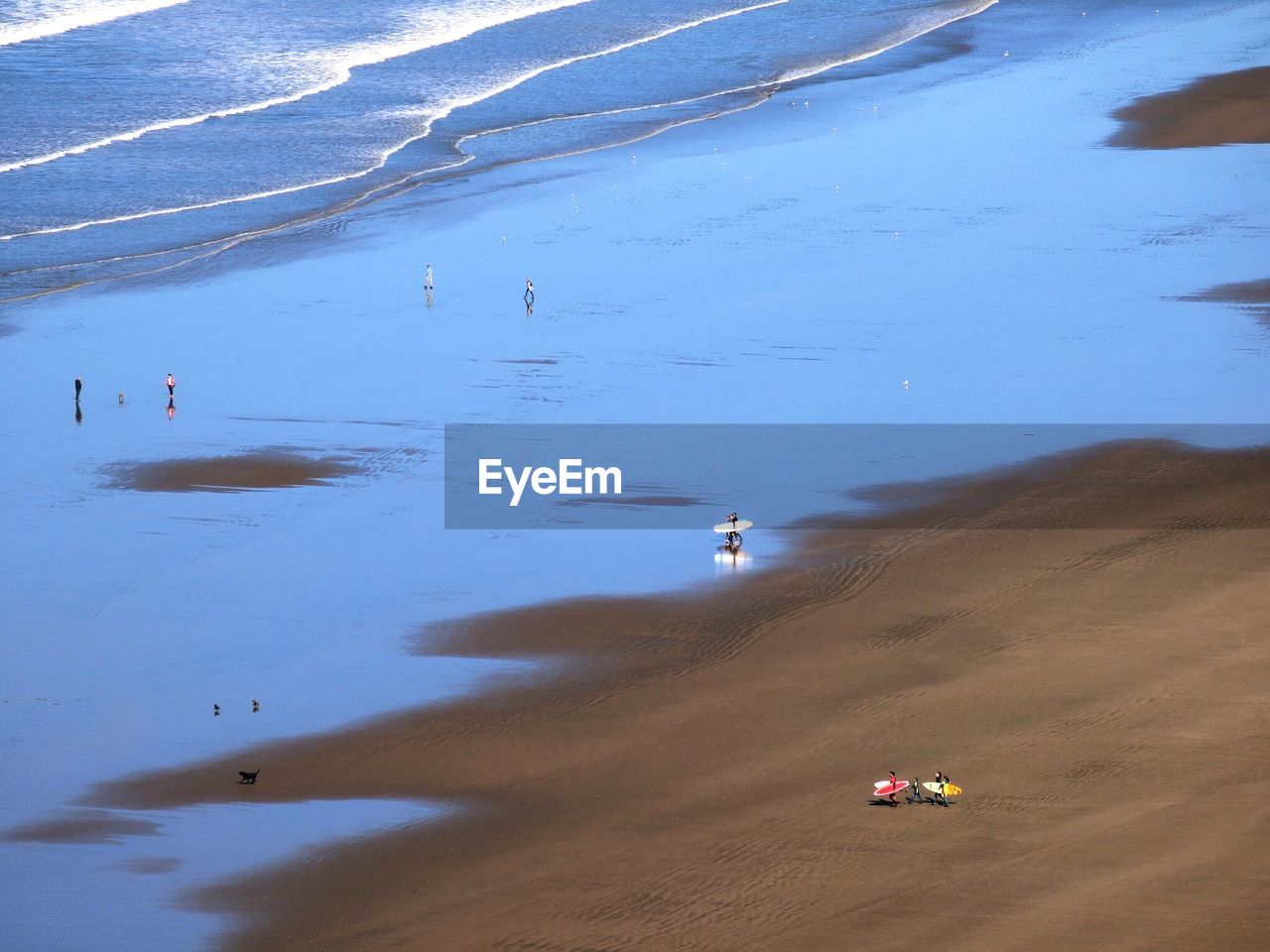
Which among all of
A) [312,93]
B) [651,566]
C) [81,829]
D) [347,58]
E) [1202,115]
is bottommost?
[81,829]

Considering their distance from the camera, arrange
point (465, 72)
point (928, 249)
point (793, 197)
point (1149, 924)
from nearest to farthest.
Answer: point (1149, 924)
point (928, 249)
point (793, 197)
point (465, 72)

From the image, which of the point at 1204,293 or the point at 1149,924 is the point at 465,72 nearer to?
the point at 1204,293

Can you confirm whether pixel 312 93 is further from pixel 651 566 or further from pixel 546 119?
pixel 651 566

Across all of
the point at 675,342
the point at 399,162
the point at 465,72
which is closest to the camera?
the point at 675,342

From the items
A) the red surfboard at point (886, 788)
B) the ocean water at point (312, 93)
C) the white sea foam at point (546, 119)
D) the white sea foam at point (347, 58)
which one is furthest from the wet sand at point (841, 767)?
the white sea foam at point (347, 58)

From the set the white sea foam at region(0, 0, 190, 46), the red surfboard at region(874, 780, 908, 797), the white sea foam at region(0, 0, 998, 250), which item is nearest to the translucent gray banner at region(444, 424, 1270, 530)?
the red surfboard at region(874, 780, 908, 797)

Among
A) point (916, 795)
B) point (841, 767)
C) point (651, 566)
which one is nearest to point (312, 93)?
point (651, 566)

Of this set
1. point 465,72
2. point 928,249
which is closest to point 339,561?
point 928,249

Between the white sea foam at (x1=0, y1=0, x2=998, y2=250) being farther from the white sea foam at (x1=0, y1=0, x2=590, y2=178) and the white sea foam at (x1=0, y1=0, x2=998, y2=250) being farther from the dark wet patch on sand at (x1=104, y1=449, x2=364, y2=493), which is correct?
the dark wet patch on sand at (x1=104, y1=449, x2=364, y2=493)
